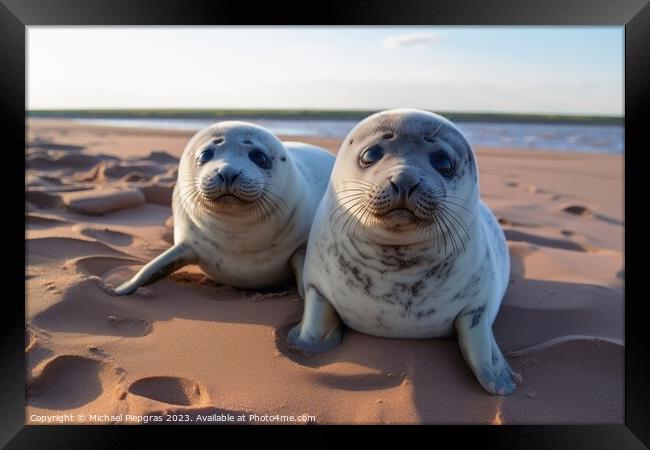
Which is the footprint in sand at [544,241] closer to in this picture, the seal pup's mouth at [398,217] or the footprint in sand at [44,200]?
the seal pup's mouth at [398,217]

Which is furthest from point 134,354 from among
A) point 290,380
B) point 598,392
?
point 598,392

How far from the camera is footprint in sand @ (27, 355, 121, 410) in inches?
81.9

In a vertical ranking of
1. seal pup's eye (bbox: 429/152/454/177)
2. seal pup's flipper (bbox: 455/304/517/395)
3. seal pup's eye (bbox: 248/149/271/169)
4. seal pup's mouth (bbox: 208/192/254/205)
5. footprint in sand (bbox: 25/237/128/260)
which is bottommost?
seal pup's flipper (bbox: 455/304/517/395)

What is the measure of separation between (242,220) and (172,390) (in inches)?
41.6

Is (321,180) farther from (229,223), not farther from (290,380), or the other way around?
(290,380)

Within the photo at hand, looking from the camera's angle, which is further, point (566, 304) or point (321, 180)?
point (321, 180)

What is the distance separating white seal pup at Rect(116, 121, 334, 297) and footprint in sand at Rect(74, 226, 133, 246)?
76cm

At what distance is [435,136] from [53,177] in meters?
4.64

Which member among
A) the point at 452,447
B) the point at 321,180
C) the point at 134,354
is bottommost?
the point at 452,447

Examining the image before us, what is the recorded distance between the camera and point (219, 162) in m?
2.94

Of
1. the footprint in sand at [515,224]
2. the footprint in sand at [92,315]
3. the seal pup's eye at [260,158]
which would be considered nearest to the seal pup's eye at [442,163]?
the seal pup's eye at [260,158]

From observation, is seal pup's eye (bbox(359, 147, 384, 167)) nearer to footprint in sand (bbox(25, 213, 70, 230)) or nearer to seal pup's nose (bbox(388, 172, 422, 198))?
seal pup's nose (bbox(388, 172, 422, 198))

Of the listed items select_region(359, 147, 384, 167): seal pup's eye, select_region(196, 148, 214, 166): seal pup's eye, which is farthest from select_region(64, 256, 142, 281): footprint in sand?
select_region(359, 147, 384, 167): seal pup's eye

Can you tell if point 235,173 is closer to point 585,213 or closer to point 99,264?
point 99,264
